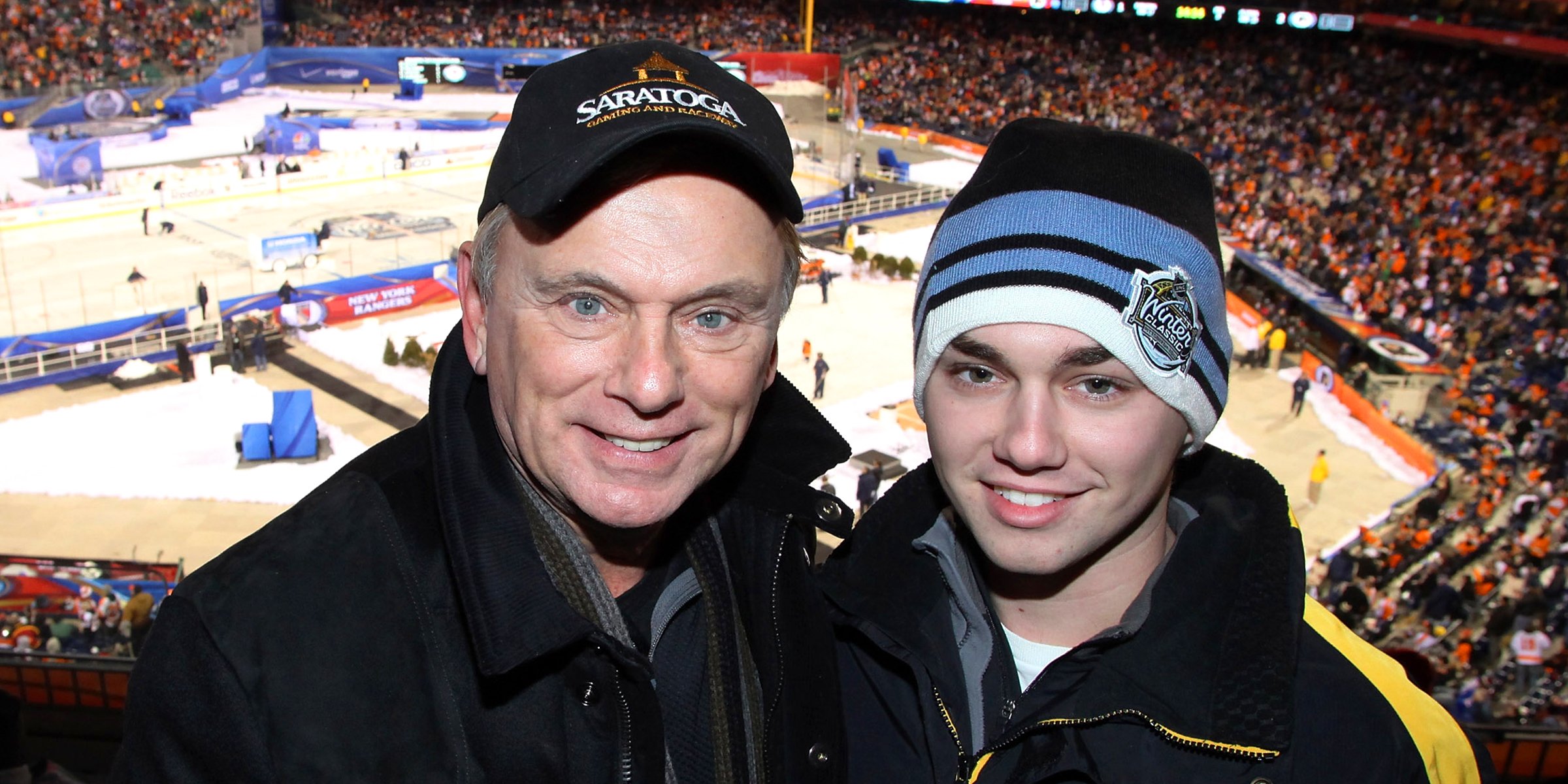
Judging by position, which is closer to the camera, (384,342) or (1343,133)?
(384,342)

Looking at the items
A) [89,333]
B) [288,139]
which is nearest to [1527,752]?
[89,333]

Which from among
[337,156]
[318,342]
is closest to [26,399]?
[318,342]

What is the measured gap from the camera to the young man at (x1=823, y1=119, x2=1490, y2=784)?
215 centimetres

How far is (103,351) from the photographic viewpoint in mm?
18453

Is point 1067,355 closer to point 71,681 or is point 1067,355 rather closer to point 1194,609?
point 1194,609

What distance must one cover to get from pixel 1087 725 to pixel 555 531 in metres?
1.06

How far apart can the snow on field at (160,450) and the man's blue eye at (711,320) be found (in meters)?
12.2

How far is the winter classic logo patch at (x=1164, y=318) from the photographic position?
87.7 inches

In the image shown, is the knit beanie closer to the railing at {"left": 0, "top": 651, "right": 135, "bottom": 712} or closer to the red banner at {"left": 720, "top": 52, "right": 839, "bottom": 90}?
the railing at {"left": 0, "top": 651, "right": 135, "bottom": 712}

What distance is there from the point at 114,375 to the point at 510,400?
732 inches

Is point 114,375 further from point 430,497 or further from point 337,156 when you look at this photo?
point 430,497

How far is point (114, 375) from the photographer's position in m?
18.1

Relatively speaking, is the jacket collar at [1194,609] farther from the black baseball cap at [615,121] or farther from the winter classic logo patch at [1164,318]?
the black baseball cap at [615,121]

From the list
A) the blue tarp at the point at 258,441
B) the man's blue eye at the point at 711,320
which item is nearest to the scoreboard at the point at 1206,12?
the blue tarp at the point at 258,441
